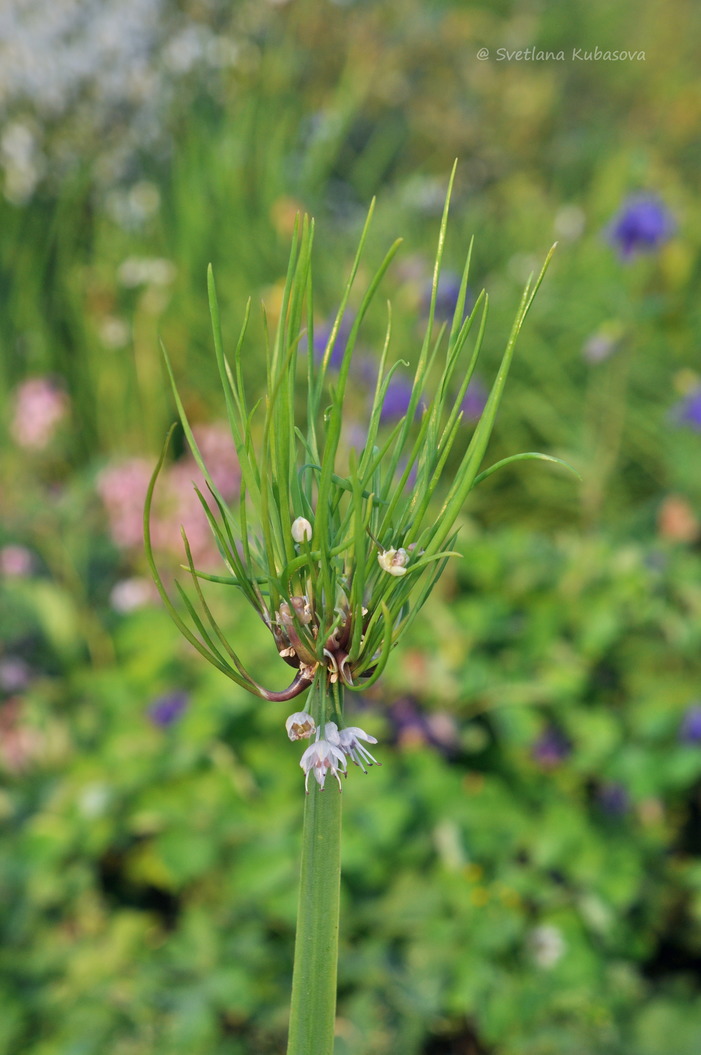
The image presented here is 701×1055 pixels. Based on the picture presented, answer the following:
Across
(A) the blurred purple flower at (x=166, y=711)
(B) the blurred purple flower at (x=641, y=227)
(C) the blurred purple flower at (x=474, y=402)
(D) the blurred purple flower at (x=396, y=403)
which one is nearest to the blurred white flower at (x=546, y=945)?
(A) the blurred purple flower at (x=166, y=711)

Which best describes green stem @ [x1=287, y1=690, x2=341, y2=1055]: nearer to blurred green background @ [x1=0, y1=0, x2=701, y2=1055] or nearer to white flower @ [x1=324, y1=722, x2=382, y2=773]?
white flower @ [x1=324, y1=722, x2=382, y2=773]

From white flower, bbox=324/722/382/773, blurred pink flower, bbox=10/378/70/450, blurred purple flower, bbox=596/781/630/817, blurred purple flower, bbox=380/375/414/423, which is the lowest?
blurred purple flower, bbox=596/781/630/817

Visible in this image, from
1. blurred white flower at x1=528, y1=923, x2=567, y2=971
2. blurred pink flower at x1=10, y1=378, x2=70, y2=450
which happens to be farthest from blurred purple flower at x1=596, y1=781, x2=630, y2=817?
blurred pink flower at x1=10, y1=378, x2=70, y2=450

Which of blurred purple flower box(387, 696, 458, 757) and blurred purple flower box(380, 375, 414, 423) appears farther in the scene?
blurred purple flower box(380, 375, 414, 423)

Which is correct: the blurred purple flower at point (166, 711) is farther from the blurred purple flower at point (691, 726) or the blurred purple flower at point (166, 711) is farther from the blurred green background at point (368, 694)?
the blurred purple flower at point (691, 726)

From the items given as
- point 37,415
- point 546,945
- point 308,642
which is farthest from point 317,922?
point 37,415

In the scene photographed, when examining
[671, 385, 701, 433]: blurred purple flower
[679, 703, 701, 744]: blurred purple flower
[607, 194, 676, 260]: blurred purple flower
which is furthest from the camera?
[607, 194, 676, 260]: blurred purple flower
